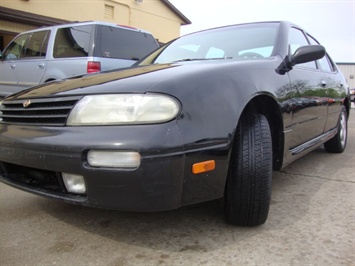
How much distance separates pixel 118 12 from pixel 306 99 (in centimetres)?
1317

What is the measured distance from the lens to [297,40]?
328 cm

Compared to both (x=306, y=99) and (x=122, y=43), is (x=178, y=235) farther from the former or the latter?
(x=122, y=43)

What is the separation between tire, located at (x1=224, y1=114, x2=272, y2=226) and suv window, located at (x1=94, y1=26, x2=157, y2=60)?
364 cm

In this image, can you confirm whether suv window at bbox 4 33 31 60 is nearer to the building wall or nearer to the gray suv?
the gray suv

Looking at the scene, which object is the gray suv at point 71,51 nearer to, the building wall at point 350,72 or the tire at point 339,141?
the tire at point 339,141

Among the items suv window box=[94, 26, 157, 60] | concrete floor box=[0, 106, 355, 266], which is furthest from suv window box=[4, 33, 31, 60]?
concrete floor box=[0, 106, 355, 266]

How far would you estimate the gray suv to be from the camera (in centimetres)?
523

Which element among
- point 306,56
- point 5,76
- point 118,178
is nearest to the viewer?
point 118,178

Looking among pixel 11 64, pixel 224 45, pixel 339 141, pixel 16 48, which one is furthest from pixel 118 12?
pixel 224 45

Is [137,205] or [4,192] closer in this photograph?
[137,205]

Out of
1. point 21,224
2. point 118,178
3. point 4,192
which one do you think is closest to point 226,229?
point 118,178

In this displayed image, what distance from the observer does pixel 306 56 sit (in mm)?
2658

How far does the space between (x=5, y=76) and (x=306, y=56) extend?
19.6 ft

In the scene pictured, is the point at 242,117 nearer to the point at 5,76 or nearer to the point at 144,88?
the point at 144,88
